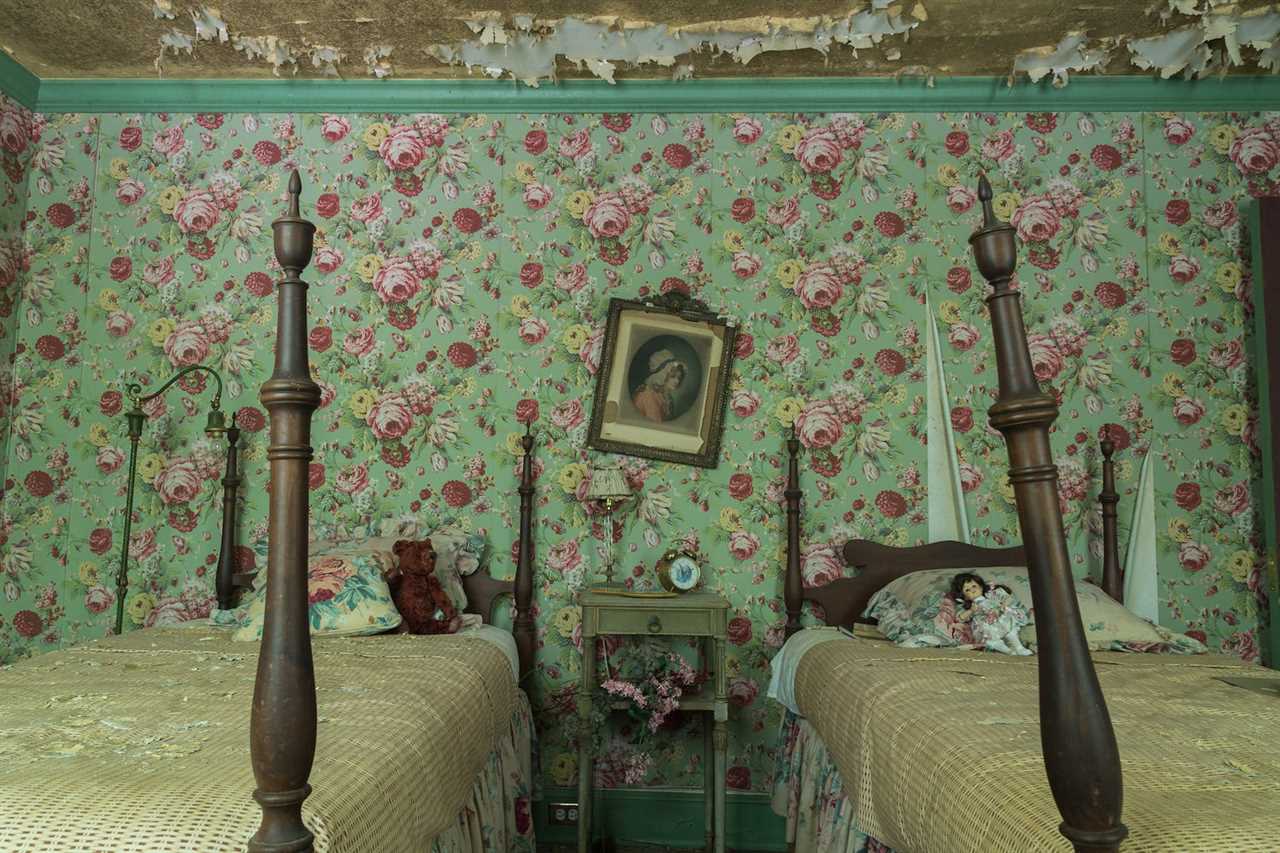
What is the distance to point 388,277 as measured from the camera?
3.62 metres

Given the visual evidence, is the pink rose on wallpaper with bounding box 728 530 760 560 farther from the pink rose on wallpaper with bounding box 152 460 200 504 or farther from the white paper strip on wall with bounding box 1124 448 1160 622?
the pink rose on wallpaper with bounding box 152 460 200 504

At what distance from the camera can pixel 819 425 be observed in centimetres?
353

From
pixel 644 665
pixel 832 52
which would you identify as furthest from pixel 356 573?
pixel 832 52

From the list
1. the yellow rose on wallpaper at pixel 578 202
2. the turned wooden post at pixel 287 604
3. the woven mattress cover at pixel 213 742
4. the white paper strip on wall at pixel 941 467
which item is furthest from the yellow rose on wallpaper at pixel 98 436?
the white paper strip on wall at pixel 941 467

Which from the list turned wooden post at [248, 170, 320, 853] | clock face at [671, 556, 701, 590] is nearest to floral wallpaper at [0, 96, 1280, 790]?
clock face at [671, 556, 701, 590]

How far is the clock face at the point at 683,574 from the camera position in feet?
10.6

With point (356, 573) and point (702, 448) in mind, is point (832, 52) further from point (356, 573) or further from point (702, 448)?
point (356, 573)

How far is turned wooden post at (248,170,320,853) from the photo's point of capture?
3.69 feet

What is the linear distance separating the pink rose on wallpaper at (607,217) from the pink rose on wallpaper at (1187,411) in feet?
7.07

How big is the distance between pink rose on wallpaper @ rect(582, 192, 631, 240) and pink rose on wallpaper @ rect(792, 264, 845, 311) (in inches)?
27.6

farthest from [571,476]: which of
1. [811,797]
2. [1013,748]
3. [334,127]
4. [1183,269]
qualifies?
[1183,269]

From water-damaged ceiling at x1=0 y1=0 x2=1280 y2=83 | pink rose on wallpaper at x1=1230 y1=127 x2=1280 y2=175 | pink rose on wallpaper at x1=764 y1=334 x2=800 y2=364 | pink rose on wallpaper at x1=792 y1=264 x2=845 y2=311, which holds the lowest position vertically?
pink rose on wallpaper at x1=764 y1=334 x2=800 y2=364

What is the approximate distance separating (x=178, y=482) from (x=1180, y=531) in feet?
12.2

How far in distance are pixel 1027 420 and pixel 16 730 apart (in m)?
1.71
